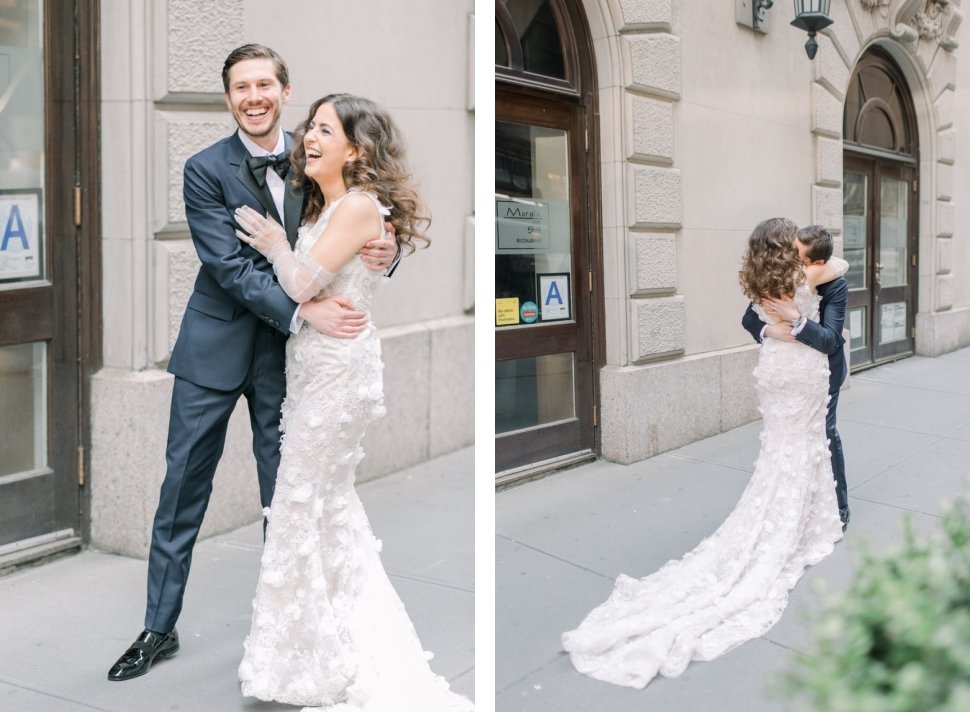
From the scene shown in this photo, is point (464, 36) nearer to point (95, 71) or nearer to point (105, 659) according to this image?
point (95, 71)

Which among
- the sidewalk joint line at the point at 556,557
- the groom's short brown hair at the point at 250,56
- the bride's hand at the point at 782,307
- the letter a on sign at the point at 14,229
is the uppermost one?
the groom's short brown hair at the point at 250,56

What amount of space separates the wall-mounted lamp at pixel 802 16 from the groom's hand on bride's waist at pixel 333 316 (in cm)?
122

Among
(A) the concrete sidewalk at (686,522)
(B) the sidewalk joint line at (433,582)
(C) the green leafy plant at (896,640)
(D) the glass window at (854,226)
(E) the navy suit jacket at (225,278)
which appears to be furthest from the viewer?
(B) the sidewalk joint line at (433,582)

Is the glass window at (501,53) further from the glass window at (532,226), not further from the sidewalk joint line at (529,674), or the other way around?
the sidewalk joint line at (529,674)

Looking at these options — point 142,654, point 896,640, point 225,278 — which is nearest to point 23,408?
point 142,654

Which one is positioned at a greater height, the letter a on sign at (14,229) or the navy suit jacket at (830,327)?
the letter a on sign at (14,229)

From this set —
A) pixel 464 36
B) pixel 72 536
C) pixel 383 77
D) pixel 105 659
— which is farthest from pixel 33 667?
pixel 464 36

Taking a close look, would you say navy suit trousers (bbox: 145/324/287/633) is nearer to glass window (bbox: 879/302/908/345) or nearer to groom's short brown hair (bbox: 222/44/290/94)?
groom's short brown hair (bbox: 222/44/290/94)

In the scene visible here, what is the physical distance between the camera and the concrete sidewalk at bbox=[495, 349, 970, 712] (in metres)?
2.08

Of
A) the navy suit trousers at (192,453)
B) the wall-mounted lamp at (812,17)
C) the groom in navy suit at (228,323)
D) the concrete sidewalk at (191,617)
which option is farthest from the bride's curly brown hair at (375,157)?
the concrete sidewalk at (191,617)

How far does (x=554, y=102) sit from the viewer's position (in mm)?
2580

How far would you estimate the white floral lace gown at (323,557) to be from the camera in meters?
2.74

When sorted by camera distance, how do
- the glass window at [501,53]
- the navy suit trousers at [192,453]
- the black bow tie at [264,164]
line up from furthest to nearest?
the navy suit trousers at [192,453]
the black bow tie at [264,164]
the glass window at [501,53]

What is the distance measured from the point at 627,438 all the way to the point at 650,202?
58 centimetres
